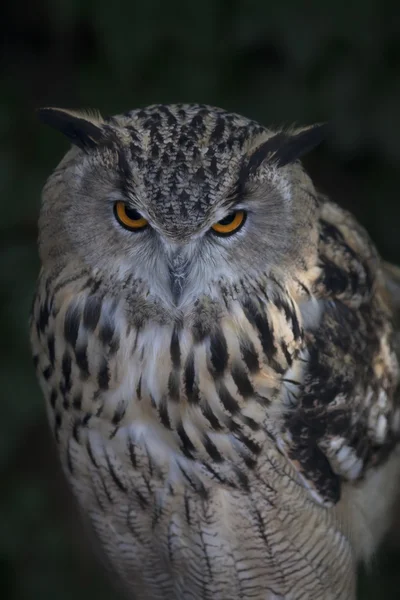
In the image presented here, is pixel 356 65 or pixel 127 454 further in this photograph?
pixel 356 65

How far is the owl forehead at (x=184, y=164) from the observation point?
1292 millimetres

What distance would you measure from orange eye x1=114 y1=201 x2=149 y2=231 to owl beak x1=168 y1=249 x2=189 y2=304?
66 millimetres

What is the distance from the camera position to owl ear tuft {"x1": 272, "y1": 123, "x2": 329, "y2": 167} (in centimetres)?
143

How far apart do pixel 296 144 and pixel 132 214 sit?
0.95ft

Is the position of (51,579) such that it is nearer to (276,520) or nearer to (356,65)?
(276,520)

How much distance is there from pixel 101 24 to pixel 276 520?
1.25 m

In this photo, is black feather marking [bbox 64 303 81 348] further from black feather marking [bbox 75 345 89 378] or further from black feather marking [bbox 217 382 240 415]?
black feather marking [bbox 217 382 240 415]

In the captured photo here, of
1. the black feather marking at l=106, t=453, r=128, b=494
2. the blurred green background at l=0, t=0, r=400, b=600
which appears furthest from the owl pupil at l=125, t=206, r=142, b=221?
the blurred green background at l=0, t=0, r=400, b=600

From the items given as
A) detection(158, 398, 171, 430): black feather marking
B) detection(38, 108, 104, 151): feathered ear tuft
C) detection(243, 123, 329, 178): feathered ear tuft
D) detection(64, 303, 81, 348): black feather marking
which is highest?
detection(243, 123, 329, 178): feathered ear tuft

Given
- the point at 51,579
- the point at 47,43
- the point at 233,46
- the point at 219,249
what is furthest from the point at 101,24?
the point at 51,579

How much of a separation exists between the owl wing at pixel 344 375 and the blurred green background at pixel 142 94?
2.23 ft

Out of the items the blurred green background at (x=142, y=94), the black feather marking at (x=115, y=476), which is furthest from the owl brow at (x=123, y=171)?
the blurred green background at (x=142, y=94)

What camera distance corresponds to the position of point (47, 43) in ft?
8.92

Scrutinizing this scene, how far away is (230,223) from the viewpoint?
1.38m
